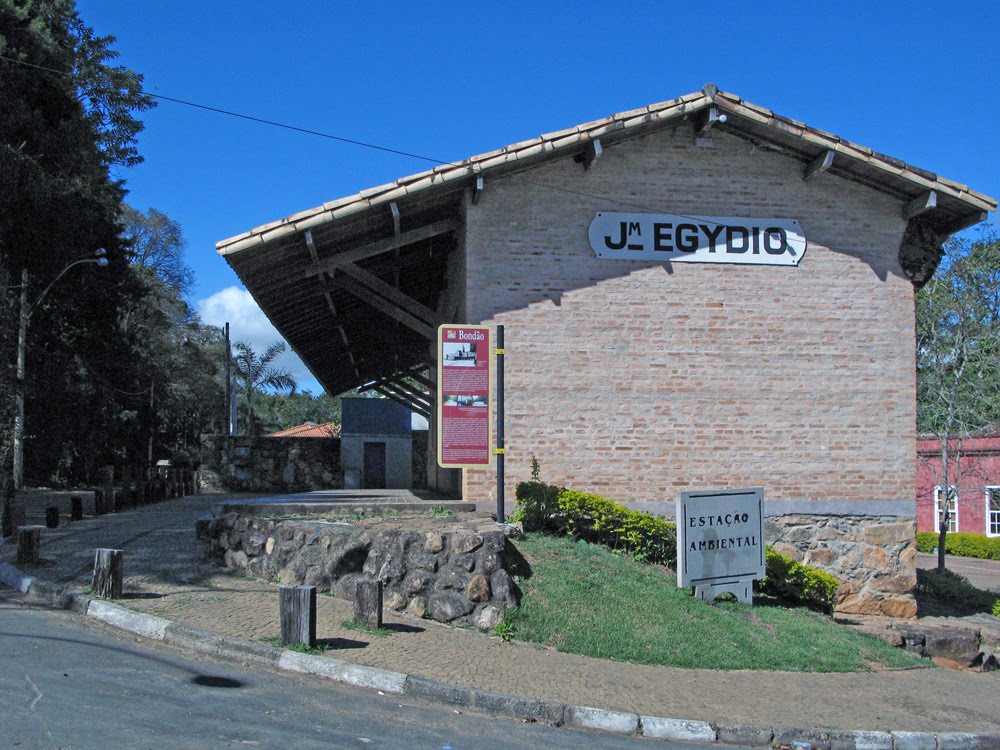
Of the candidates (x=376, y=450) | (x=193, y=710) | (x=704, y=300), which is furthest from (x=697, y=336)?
(x=376, y=450)

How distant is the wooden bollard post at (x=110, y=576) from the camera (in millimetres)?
10031

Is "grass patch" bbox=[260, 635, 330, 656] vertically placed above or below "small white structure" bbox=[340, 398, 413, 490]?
below

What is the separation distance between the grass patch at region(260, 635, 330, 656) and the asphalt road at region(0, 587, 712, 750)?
34cm

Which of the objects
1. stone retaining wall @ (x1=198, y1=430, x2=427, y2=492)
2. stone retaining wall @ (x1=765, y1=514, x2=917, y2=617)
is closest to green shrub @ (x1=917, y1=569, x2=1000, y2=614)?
stone retaining wall @ (x1=765, y1=514, x2=917, y2=617)

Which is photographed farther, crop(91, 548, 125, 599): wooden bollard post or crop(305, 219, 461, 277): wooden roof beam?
crop(305, 219, 461, 277): wooden roof beam

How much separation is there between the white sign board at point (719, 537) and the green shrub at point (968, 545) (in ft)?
89.3

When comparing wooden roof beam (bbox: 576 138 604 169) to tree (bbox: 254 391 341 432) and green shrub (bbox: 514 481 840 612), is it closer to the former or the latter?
green shrub (bbox: 514 481 840 612)

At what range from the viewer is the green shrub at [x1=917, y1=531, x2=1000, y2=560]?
3519cm

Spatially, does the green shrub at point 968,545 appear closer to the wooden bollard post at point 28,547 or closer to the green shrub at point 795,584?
the green shrub at point 795,584

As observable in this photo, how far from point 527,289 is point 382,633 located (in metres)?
6.77

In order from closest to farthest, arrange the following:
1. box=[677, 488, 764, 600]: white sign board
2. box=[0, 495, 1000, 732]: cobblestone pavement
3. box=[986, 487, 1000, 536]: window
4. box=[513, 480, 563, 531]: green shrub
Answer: box=[0, 495, 1000, 732]: cobblestone pavement < box=[677, 488, 764, 600]: white sign board < box=[513, 480, 563, 531]: green shrub < box=[986, 487, 1000, 536]: window

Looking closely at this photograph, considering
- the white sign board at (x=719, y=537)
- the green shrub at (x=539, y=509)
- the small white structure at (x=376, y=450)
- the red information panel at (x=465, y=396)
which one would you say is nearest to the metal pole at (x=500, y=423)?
the red information panel at (x=465, y=396)

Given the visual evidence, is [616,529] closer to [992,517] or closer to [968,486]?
[968,486]

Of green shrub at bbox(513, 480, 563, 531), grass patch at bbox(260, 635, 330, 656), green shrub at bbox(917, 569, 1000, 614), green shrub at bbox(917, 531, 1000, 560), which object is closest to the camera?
grass patch at bbox(260, 635, 330, 656)
